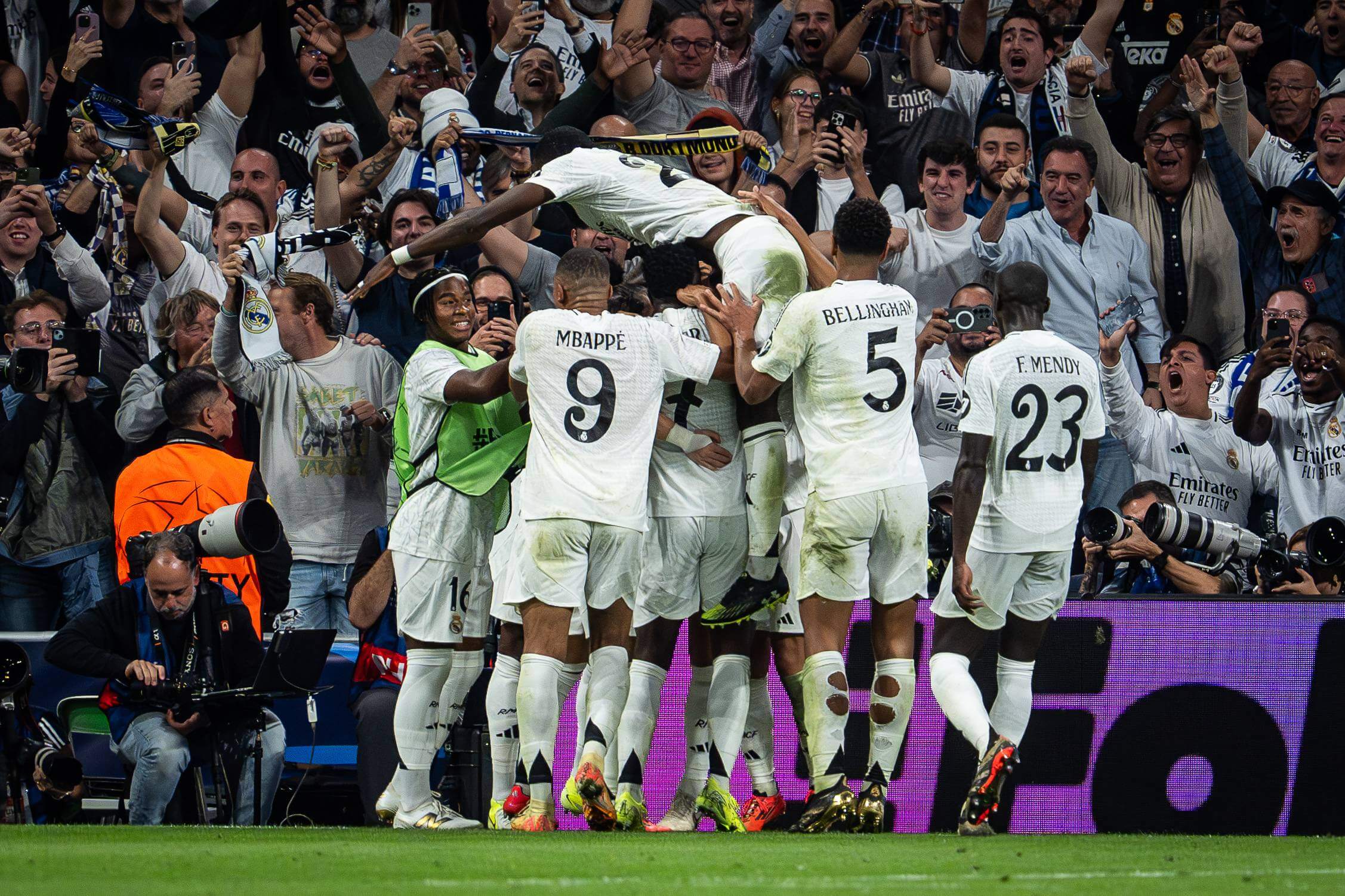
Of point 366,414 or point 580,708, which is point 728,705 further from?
point 366,414

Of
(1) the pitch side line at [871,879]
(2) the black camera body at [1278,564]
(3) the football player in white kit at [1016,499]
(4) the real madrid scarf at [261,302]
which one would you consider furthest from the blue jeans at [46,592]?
(2) the black camera body at [1278,564]

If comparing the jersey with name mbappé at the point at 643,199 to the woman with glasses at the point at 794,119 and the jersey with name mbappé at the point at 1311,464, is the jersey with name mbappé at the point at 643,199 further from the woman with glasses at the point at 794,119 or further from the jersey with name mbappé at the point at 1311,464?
the jersey with name mbappé at the point at 1311,464

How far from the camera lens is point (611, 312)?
25.2ft

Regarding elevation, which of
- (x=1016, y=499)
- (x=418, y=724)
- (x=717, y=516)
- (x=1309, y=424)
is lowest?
(x=418, y=724)

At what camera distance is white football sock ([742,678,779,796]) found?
24.5ft

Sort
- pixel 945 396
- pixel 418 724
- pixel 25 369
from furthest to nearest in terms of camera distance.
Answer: pixel 945 396, pixel 25 369, pixel 418 724

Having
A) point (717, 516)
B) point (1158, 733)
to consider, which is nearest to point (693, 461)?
point (717, 516)

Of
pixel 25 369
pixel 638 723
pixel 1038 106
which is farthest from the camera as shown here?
pixel 1038 106

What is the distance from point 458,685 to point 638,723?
1048 millimetres

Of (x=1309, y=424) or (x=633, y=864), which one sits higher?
(x=1309, y=424)

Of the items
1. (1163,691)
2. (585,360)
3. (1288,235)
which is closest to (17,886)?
(585,360)

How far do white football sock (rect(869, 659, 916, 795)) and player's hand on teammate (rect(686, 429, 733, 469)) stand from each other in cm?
119

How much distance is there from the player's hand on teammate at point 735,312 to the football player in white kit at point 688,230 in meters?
0.18

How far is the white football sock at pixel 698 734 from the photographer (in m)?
7.35
